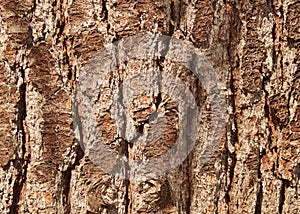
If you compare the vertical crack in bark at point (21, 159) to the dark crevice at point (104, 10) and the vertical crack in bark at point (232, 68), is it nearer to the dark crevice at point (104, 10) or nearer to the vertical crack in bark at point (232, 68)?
the dark crevice at point (104, 10)

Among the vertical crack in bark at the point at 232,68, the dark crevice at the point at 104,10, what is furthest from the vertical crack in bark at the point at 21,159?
the vertical crack in bark at the point at 232,68

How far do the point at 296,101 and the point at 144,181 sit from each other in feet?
1.55

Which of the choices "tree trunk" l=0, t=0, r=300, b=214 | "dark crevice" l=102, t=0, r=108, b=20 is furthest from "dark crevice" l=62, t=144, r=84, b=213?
"dark crevice" l=102, t=0, r=108, b=20

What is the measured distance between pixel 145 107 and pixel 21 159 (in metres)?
0.35

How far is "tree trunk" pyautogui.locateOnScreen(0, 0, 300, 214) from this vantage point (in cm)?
123

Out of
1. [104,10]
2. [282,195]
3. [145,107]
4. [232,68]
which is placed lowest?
[282,195]

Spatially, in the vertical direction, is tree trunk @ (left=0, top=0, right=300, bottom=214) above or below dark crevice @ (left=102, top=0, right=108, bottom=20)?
below

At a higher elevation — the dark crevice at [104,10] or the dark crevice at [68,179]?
the dark crevice at [104,10]

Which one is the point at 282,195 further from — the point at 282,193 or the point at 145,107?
the point at 145,107

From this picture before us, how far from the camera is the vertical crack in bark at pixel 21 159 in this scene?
1245 millimetres

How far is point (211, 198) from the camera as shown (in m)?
1.34

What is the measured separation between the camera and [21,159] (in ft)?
4.17

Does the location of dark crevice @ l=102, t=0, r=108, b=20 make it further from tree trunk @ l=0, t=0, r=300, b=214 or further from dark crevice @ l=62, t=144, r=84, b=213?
dark crevice @ l=62, t=144, r=84, b=213

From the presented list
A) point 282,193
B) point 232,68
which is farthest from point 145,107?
point 282,193
